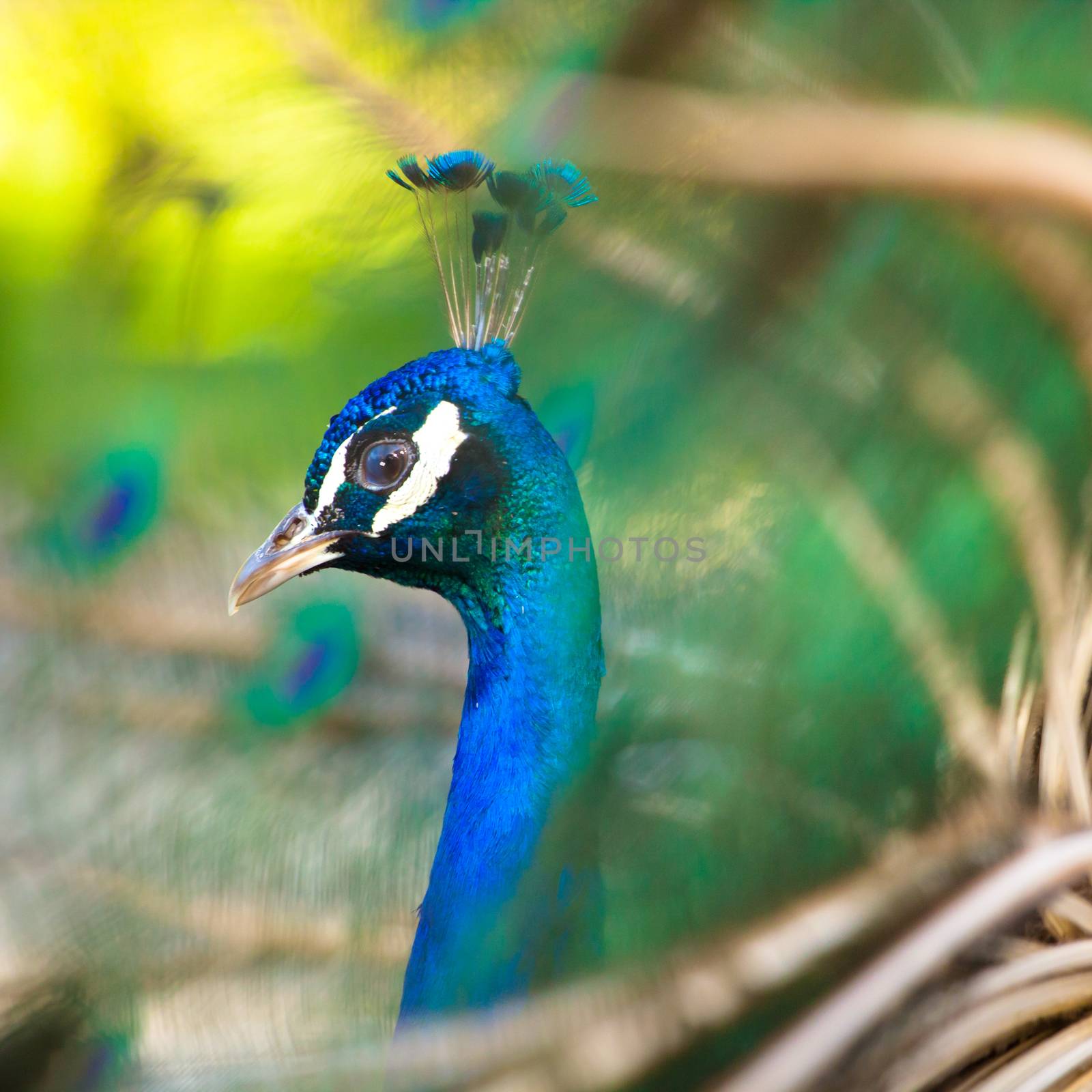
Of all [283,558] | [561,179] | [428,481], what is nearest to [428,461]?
[428,481]

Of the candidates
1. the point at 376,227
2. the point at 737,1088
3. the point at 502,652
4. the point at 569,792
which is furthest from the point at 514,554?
the point at 737,1088

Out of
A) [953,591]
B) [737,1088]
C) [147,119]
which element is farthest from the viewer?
[147,119]

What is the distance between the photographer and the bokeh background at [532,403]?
0.73 metres

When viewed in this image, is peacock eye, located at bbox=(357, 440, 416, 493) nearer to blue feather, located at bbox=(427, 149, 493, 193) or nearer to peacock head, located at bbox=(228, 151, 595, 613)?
peacock head, located at bbox=(228, 151, 595, 613)

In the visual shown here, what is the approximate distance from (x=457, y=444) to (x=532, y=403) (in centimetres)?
14

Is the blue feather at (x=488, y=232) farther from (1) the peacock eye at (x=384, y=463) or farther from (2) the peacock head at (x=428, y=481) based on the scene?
(1) the peacock eye at (x=384, y=463)

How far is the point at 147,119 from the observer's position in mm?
866

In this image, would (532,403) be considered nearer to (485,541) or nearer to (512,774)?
(485,541)

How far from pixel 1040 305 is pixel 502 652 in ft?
1.75

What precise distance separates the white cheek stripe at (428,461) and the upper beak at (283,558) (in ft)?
0.17

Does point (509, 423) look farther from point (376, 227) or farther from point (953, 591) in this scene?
point (953, 591)

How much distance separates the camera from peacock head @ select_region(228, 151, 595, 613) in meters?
0.87

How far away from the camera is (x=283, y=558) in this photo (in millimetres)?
876

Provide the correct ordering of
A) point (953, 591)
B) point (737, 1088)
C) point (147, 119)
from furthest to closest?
1. point (147, 119)
2. point (953, 591)
3. point (737, 1088)
